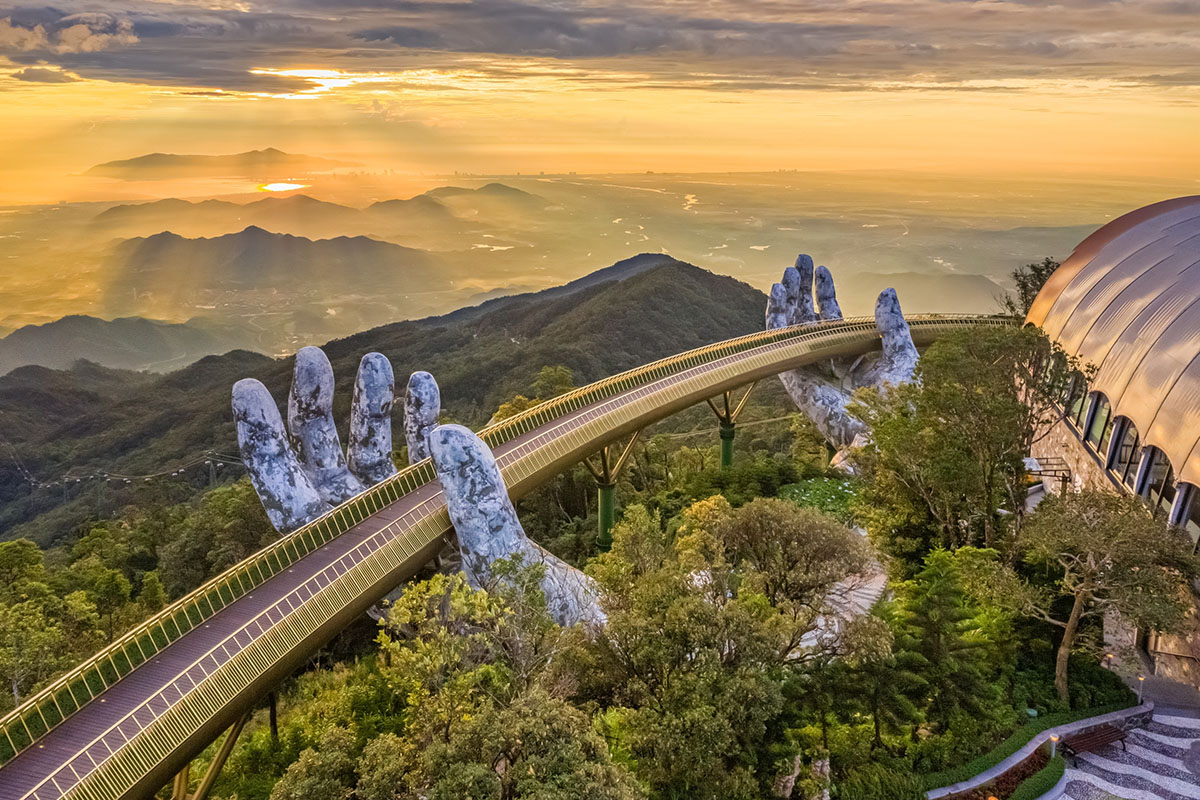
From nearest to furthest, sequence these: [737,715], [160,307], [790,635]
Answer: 1. [737,715]
2. [790,635]
3. [160,307]

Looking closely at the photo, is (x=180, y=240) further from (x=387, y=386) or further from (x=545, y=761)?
(x=545, y=761)

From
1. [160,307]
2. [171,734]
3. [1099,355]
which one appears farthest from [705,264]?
[171,734]

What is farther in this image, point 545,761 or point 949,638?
point 949,638

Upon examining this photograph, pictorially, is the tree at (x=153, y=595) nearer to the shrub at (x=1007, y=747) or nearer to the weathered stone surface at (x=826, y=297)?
the shrub at (x=1007, y=747)

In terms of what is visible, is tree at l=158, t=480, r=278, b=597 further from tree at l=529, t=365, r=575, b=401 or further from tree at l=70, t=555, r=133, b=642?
tree at l=529, t=365, r=575, b=401

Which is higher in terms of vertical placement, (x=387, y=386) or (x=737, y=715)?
(x=387, y=386)

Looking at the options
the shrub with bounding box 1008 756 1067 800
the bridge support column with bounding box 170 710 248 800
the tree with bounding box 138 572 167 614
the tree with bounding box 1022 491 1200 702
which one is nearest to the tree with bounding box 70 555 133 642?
the tree with bounding box 138 572 167 614
